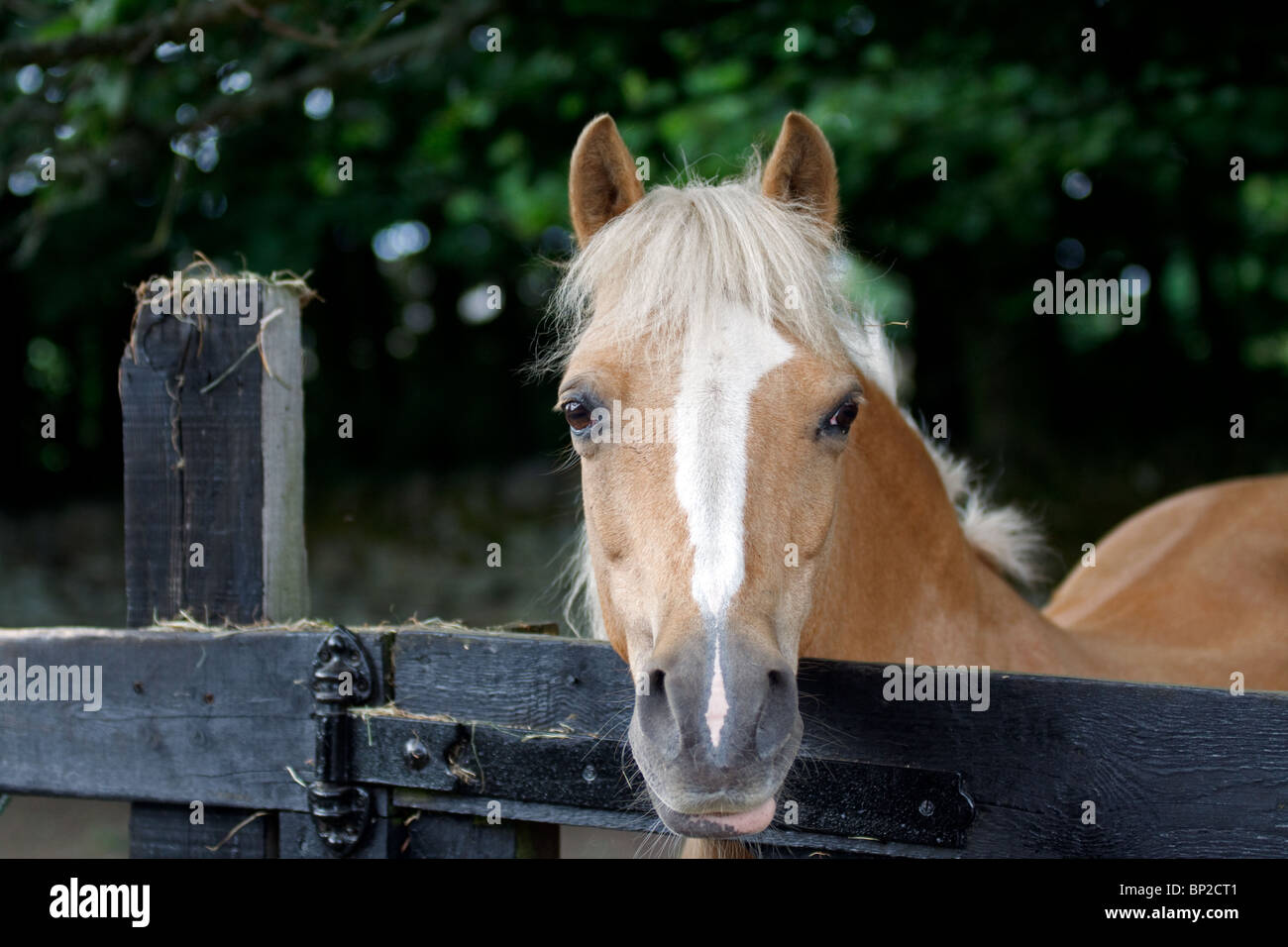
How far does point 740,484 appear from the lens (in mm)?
1677

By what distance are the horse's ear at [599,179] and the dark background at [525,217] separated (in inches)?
14.4

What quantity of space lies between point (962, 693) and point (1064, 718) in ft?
0.53

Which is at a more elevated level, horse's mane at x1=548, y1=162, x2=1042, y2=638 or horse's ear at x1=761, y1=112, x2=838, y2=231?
horse's ear at x1=761, y1=112, x2=838, y2=231

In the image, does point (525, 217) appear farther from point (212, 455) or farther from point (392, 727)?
point (392, 727)

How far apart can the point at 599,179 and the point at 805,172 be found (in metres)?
0.42

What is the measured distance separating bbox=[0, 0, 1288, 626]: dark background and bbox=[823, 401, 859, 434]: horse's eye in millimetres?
350

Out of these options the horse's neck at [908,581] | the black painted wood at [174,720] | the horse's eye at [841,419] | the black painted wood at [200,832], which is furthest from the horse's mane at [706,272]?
the black painted wood at [200,832]

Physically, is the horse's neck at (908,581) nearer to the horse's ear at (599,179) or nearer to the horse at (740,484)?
the horse at (740,484)

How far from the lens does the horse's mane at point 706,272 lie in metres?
1.84

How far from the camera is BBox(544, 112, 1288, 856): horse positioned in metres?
1.51

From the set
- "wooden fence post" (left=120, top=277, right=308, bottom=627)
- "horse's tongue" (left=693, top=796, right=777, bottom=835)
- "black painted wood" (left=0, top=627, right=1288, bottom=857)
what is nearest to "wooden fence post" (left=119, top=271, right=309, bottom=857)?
"wooden fence post" (left=120, top=277, right=308, bottom=627)

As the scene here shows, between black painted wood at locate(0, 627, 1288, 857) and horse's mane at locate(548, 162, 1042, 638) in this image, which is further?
horse's mane at locate(548, 162, 1042, 638)

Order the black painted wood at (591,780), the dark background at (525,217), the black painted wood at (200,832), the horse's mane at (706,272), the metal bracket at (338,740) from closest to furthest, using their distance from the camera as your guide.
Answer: the black painted wood at (591,780), the horse's mane at (706,272), the metal bracket at (338,740), the black painted wood at (200,832), the dark background at (525,217)

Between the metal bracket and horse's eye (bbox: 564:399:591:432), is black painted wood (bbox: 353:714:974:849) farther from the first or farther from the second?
horse's eye (bbox: 564:399:591:432)
